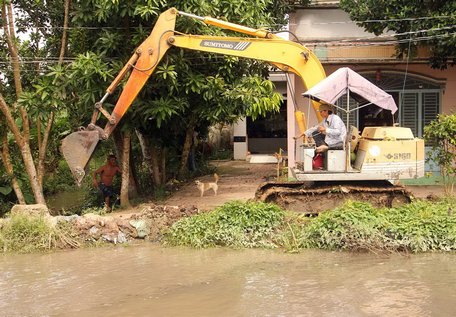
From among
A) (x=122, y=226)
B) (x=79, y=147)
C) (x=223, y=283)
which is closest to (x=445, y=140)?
(x=223, y=283)

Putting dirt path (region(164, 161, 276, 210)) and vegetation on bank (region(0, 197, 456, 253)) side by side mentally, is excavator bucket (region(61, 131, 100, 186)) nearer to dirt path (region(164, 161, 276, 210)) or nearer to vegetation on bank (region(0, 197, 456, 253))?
vegetation on bank (region(0, 197, 456, 253))

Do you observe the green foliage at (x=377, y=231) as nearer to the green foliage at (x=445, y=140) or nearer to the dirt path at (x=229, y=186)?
the green foliage at (x=445, y=140)

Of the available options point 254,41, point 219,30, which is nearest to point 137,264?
point 254,41

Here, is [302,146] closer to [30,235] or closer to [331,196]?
[331,196]

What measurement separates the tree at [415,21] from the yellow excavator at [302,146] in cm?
378

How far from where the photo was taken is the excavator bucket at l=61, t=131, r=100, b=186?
10.9 metres

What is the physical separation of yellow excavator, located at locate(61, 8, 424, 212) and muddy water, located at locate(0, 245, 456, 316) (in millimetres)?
1804

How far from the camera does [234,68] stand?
13.6 m

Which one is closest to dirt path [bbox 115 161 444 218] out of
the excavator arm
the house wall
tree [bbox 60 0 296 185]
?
the excavator arm

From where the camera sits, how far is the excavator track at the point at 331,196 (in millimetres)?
10664

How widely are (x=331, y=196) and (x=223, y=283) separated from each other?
12.2ft

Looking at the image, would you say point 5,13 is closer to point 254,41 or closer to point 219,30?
point 219,30

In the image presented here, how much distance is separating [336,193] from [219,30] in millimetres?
4565

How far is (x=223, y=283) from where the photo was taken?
25.5 ft
